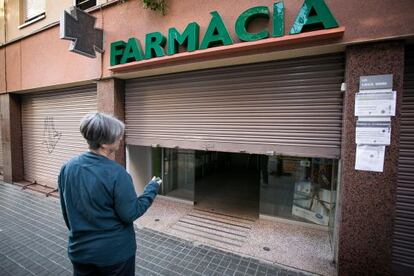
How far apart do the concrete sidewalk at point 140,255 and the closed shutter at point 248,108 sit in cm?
168

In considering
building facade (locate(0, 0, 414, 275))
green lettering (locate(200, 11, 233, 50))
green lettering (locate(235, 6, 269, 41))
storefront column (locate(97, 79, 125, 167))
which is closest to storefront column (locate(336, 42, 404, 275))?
building facade (locate(0, 0, 414, 275))

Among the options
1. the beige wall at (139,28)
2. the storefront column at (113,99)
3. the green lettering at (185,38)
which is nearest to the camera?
the beige wall at (139,28)

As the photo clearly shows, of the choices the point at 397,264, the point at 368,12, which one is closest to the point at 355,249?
the point at 397,264

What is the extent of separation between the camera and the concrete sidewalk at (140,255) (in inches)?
119

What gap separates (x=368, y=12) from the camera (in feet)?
8.39

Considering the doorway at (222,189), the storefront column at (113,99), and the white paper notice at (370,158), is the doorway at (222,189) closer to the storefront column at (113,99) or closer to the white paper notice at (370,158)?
the storefront column at (113,99)

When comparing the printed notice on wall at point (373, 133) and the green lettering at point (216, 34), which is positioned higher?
the green lettering at point (216, 34)

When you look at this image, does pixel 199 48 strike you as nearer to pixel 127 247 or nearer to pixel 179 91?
pixel 179 91

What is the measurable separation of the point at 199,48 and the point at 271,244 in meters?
3.43

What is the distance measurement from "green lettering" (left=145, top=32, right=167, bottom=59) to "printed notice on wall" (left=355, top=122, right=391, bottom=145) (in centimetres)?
316

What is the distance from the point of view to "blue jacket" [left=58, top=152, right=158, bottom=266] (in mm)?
1606

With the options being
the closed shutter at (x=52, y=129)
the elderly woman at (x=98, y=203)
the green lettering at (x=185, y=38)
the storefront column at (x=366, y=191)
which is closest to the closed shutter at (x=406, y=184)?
the storefront column at (x=366, y=191)

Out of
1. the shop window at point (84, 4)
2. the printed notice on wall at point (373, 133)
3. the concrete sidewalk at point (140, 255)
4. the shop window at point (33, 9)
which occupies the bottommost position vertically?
the concrete sidewalk at point (140, 255)

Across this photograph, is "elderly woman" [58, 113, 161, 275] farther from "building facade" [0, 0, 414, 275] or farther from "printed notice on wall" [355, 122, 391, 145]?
"printed notice on wall" [355, 122, 391, 145]
